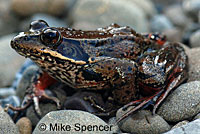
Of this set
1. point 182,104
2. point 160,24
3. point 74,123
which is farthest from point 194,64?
point 160,24

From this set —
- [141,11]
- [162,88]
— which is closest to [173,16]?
[141,11]

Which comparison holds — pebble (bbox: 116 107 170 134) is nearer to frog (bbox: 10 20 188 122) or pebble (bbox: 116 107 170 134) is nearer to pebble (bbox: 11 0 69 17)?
frog (bbox: 10 20 188 122)

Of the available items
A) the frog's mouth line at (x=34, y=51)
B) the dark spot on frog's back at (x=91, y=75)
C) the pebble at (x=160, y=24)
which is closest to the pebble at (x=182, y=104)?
the dark spot on frog's back at (x=91, y=75)

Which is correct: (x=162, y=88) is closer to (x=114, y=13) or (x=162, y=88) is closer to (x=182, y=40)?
(x=182, y=40)

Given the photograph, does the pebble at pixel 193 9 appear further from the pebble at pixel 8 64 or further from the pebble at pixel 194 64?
the pebble at pixel 8 64

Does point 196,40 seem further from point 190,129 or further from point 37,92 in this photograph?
point 37,92

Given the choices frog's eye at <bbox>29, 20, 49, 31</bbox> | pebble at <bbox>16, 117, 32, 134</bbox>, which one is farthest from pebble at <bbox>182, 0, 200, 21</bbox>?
pebble at <bbox>16, 117, 32, 134</bbox>
